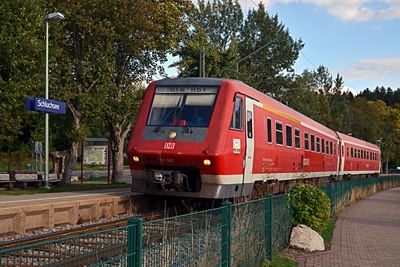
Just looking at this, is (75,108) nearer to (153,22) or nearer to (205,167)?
(153,22)

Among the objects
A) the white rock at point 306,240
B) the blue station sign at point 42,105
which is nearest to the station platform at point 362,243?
the white rock at point 306,240

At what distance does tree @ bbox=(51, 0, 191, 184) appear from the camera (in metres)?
23.1

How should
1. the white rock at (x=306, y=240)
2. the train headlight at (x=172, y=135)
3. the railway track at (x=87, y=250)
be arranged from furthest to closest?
the train headlight at (x=172, y=135)
the white rock at (x=306, y=240)
the railway track at (x=87, y=250)

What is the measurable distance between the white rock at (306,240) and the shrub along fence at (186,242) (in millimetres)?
209

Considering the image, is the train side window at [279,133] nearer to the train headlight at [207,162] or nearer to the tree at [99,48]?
the train headlight at [207,162]

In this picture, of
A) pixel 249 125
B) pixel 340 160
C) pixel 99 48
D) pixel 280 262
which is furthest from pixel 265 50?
pixel 280 262

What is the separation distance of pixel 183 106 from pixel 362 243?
523cm

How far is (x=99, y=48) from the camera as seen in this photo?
78.7ft

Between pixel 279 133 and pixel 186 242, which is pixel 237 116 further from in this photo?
pixel 186 242

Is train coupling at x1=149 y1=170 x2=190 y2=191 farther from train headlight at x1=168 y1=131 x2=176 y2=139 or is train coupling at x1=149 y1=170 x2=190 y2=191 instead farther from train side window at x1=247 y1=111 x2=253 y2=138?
train side window at x1=247 y1=111 x2=253 y2=138

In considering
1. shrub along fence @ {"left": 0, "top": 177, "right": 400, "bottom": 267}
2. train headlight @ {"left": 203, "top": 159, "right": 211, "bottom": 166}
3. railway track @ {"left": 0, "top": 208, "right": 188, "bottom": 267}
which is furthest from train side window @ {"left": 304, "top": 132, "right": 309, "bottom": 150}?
railway track @ {"left": 0, "top": 208, "right": 188, "bottom": 267}

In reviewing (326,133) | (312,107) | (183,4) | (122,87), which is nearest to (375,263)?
(326,133)

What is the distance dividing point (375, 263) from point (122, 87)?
2030cm

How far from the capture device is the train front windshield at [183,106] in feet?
42.1
